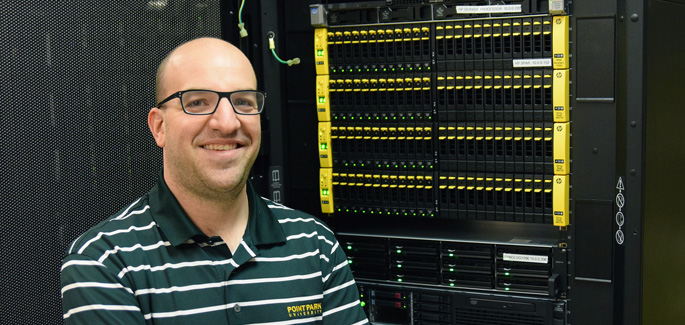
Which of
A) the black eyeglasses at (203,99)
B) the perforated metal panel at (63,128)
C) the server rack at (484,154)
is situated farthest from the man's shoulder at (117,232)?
the server rack at (484,154)

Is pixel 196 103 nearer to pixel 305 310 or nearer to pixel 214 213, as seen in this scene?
pixel 214 213

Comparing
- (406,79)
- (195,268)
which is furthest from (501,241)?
(195,268)

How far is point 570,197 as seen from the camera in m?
3.69

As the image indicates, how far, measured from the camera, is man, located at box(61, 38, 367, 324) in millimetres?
1836

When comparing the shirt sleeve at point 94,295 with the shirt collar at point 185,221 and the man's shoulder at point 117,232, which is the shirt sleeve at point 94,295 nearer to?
the man's shoulder at point 117,232

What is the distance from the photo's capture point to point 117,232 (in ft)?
6.17

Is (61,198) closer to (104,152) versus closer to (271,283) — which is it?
(104,152)

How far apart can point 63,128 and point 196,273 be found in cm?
103

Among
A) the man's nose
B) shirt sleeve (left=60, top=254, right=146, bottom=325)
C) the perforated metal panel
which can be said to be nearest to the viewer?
shirt sleeve (left=60, top=254, right=146, bottom=325)

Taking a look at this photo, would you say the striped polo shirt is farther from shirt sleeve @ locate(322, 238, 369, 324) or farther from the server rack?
the server rack

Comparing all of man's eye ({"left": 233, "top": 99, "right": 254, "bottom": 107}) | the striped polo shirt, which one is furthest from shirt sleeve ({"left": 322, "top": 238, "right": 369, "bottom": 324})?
man's eye ({"left": 233, "top": 99, "right": 254, "bottom": 107})

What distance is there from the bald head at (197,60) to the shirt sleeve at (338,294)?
1.78 ft

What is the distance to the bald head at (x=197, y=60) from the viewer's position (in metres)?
1.98

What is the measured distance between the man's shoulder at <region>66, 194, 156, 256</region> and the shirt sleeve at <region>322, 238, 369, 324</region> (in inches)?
19.8
